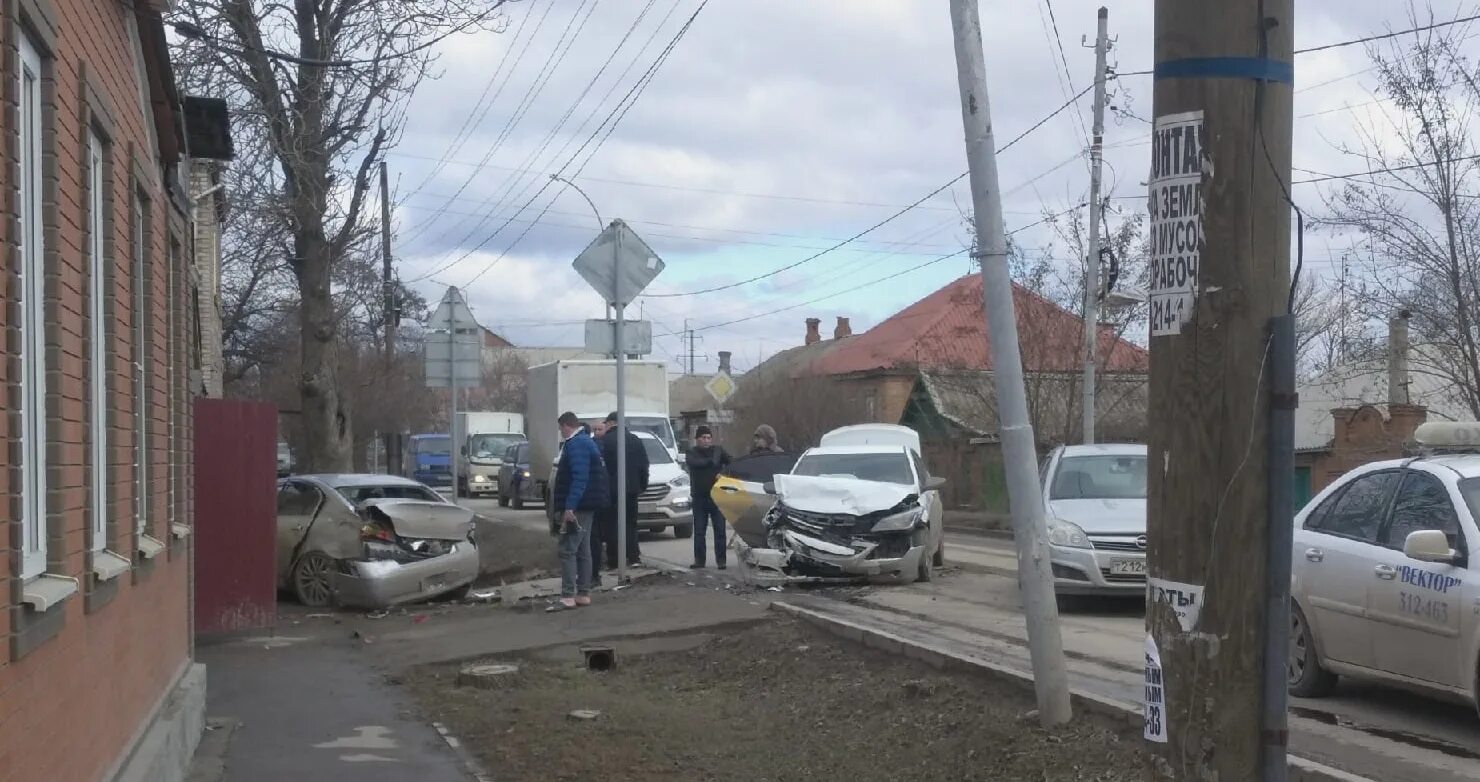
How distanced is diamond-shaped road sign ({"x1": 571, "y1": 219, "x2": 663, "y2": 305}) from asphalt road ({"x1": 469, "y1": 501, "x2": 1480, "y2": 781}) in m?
3.30

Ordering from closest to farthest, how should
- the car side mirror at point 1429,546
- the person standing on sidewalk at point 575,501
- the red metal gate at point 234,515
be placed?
the car side mirror at point 1429,546 → the red metal gate at point 234,515 → the person standing on sidewalk at point 575,501

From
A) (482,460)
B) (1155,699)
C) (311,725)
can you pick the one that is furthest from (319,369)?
(482,460)

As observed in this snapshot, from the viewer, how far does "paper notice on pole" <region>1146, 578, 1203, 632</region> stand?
3.39 m

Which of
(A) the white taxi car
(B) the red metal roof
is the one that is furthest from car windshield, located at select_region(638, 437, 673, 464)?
(A) the white taxi car

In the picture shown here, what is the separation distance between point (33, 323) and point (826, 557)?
35.6ft

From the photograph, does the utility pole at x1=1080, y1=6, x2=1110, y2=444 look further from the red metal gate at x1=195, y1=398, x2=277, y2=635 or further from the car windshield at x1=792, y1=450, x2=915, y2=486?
the red metal gate at x1=195, y1=398, x2=277, y2=635

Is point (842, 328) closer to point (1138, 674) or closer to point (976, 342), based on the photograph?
point (976, 342)

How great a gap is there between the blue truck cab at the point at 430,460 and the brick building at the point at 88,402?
45.4 m

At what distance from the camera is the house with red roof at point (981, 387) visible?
102 feet

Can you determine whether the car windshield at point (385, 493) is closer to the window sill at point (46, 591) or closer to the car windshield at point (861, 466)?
the car windshield at point (861, 466)

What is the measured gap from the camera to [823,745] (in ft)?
27.0

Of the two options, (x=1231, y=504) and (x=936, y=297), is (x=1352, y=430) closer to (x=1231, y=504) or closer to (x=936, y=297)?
(x=1231, y=504)

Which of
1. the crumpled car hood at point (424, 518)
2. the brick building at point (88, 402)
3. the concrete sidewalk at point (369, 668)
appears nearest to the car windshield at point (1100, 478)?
the concrete sidewalk at point (369, 668)

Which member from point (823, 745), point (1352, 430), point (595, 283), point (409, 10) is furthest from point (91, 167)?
point (1352, 430)
